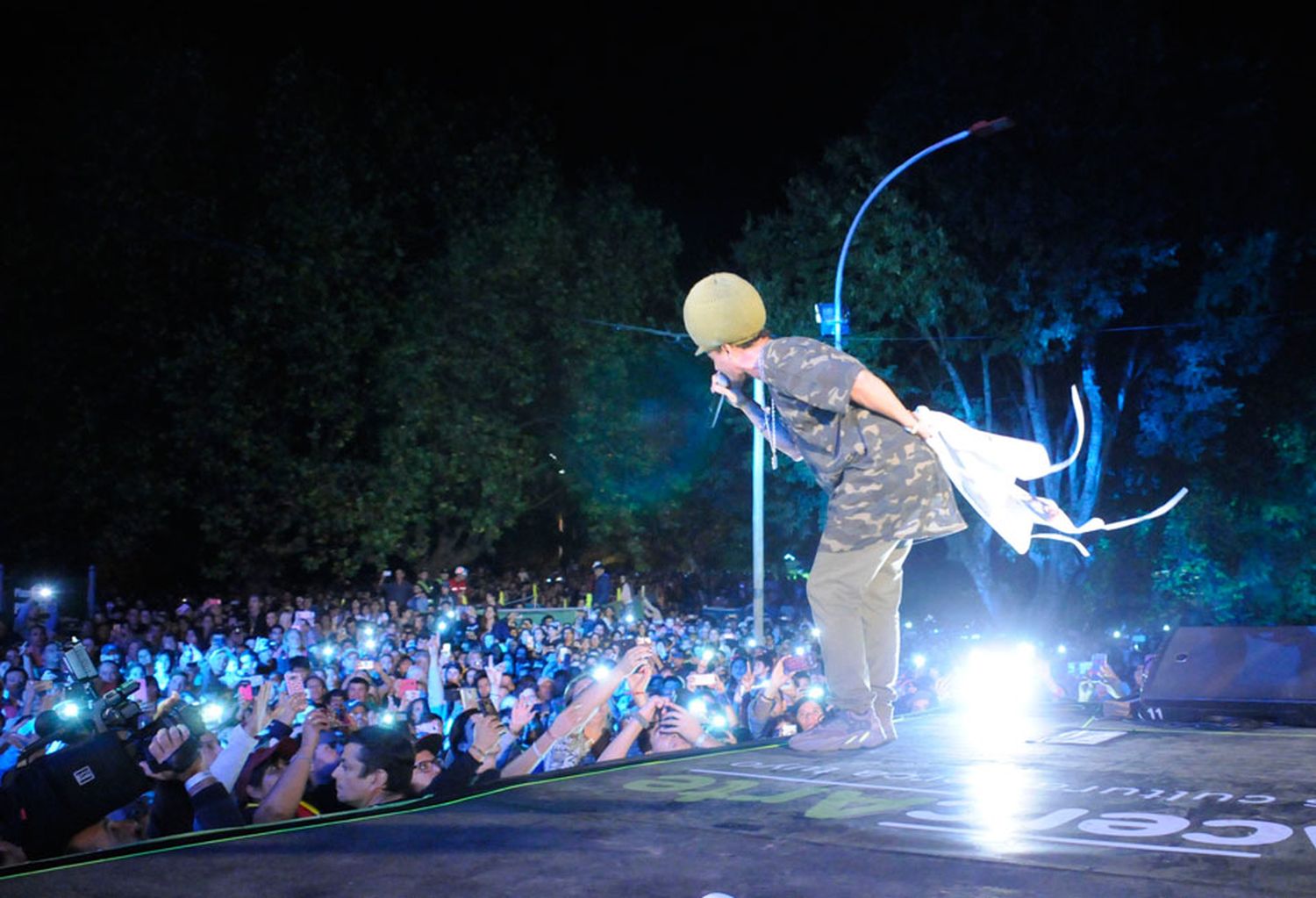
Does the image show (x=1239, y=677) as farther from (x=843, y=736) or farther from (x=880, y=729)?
(x=843, y=736)

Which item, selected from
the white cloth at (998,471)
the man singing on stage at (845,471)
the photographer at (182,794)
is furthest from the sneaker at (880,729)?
the photographer at (182,794)

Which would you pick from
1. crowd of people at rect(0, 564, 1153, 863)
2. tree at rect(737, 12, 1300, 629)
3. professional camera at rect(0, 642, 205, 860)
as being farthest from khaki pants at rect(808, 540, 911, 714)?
tree at rect(737, 12, 1300, 629)

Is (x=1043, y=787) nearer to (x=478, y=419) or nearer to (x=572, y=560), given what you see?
(x=478, y=419)

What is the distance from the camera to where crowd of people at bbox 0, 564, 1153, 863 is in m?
4.86

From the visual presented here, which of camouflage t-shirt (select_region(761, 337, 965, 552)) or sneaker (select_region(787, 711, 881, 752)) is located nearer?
→ camouflage t-shirt (select_region(761, 337, 965, 552))

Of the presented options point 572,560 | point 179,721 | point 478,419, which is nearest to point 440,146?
point 478,419

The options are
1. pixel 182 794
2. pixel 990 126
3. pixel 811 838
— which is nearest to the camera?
pixel 811 838

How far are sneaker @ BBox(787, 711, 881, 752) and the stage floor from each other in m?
0.31

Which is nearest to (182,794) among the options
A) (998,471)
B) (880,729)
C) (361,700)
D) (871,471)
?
(880,729)

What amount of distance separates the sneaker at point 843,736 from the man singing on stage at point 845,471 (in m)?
0.10

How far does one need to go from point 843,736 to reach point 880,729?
18 centimetres

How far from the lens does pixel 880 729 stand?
5.34m

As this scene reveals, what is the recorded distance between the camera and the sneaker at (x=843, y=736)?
208 inches

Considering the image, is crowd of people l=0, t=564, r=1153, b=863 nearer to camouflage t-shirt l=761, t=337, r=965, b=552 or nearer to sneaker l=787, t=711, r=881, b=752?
sneaker l=787, t=711, r=881, b=752
